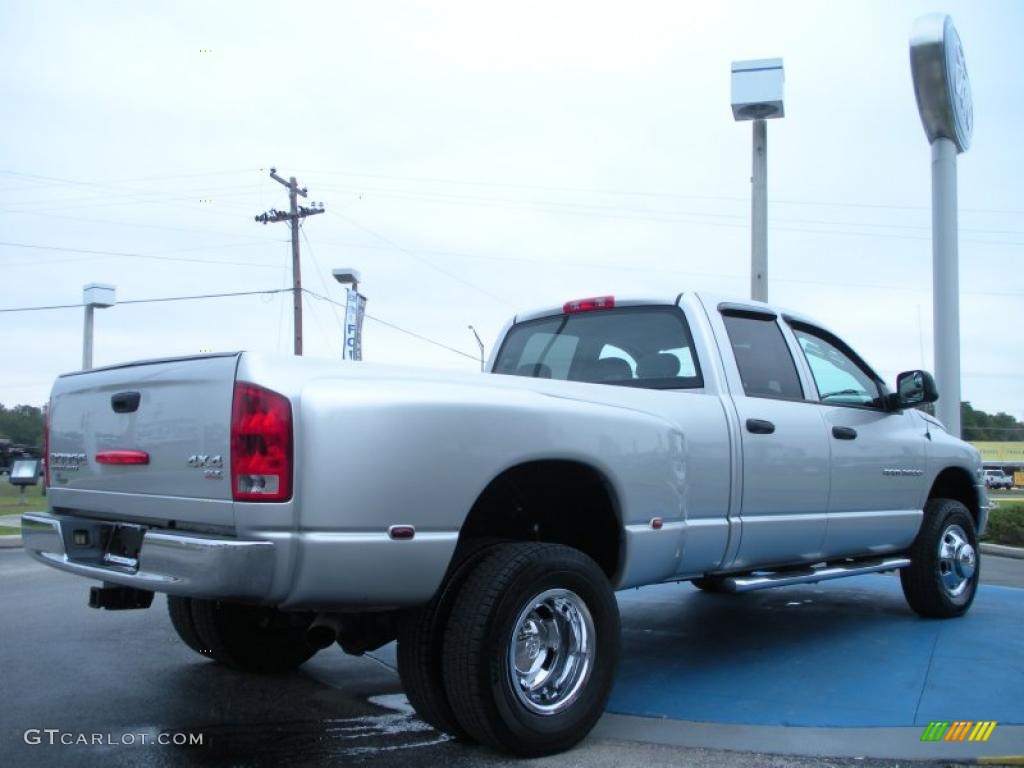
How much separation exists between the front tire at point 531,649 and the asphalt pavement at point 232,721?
0.16 m

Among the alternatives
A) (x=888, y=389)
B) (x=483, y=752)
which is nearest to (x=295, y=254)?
(x=888, y=389)

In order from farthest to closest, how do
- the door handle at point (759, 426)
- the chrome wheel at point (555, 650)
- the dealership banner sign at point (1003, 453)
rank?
1. the dealership banner sign at point (1003, 453)
2. the door handle at point (759, 426)
3. the chrome wheel at point (555, 650)

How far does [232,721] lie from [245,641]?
2.47ft

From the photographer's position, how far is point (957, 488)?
6789 mm

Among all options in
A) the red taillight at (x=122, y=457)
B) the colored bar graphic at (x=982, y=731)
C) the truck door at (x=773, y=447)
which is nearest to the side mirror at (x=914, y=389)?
the truck door at (x=773, y=447)

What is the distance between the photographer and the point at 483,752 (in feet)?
11.7

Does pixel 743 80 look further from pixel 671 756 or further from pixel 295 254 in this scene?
pixel 295 254

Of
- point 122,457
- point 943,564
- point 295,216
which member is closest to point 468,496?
point 122,457

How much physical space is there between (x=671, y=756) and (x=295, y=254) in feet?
88.6

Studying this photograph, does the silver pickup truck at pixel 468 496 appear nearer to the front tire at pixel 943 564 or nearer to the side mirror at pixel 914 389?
the side mirror at pixel 914 389

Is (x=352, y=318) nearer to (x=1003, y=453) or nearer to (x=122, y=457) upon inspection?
(x=122, y=457)

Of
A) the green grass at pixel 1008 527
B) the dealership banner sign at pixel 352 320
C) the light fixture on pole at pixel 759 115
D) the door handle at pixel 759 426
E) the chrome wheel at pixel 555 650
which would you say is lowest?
the green grass at pixel 1008 527

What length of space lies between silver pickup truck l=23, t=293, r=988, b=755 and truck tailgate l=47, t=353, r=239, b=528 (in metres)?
0.01

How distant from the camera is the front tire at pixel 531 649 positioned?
10.9 feet
